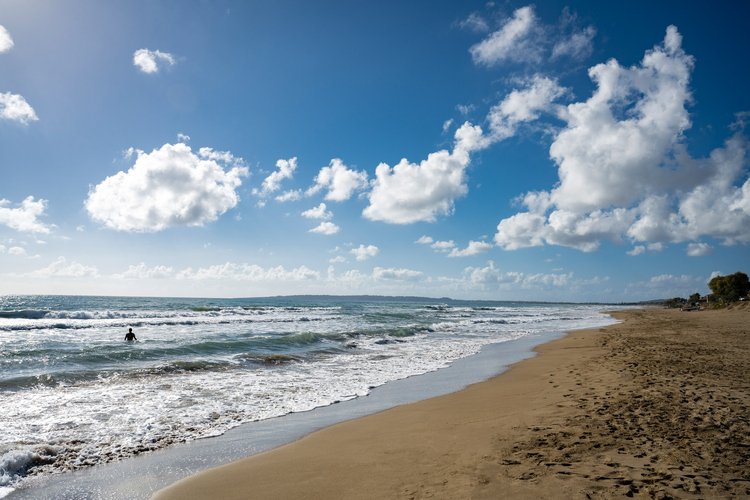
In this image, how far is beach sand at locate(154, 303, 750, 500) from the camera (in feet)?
11.8

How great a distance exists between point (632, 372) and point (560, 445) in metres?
6.42

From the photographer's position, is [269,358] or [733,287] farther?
[733,287]

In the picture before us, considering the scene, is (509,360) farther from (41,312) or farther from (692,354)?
(41,312)

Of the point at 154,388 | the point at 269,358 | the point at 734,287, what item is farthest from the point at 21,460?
the point at 734,287

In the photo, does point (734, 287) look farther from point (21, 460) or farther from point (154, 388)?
point (21, 460)

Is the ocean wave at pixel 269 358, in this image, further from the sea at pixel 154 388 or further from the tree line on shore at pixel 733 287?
the tree line on shore at pixel 733 287

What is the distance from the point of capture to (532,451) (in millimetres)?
4488

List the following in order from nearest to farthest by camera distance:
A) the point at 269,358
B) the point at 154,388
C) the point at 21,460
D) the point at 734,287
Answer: the point at 21,460, the point at 154,388, the point at 269,358, the point at 734,287

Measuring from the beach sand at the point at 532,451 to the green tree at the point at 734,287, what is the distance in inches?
2743

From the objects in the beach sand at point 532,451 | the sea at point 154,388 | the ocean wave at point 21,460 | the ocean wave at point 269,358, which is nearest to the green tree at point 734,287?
the sea at point 154,388

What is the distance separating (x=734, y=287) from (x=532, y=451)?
77.2 meters

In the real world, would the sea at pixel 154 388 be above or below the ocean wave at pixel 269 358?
above

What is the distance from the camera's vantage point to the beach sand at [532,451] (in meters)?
3.60

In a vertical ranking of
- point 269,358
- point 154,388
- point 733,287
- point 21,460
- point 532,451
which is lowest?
point 269,358
